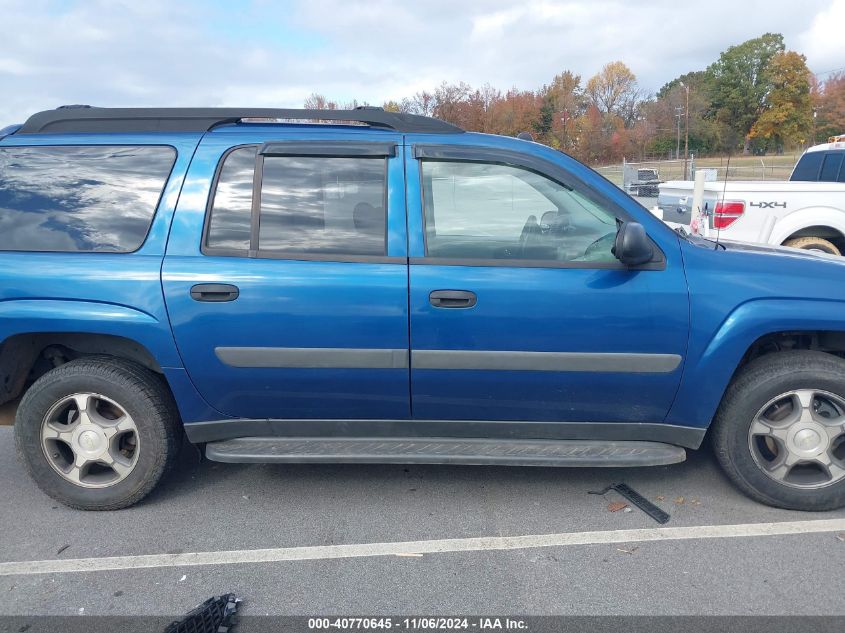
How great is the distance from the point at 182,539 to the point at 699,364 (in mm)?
2647

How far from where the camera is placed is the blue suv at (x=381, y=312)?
290 centimetres

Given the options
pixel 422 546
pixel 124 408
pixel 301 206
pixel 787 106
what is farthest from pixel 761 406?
pixel 787 106

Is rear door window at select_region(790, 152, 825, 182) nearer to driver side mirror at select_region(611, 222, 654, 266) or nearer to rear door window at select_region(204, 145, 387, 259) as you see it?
driver side mirror at select_region(611, 222, 654, 266)

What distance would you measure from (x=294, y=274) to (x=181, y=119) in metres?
1.11

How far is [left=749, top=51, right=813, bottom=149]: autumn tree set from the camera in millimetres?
43594

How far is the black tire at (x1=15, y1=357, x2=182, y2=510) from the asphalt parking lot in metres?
0.13

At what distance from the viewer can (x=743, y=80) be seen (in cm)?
4631

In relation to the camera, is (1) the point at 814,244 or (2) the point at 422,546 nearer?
(2) the point at 422,546

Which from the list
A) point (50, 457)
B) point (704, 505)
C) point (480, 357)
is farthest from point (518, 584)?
point (50, 457)

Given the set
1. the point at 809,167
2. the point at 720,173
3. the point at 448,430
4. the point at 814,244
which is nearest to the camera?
the point at 448,430

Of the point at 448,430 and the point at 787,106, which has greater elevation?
the point at 787,106

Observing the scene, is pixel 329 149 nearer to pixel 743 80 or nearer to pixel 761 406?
pixel 761 406

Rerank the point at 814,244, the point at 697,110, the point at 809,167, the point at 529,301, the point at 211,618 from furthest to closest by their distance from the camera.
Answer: the point at 697,110
the point at 809,167
the point at 814,244
the point at 529,301
the point at 211,618

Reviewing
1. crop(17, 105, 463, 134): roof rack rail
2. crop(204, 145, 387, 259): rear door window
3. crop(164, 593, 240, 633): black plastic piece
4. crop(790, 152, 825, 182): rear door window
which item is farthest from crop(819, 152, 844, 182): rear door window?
crop(164, 593, 240, 633): black plastic piece
